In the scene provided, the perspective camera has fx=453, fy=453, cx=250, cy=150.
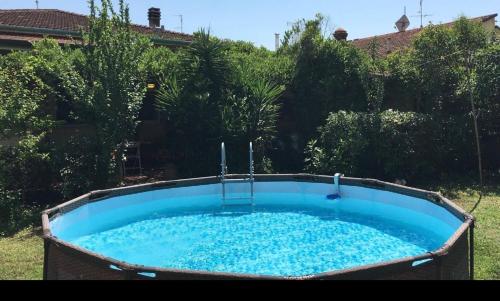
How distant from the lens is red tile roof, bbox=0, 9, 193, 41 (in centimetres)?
1869

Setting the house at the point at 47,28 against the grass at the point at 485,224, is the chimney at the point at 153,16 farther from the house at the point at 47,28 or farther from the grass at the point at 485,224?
the grass at the point at 485,224

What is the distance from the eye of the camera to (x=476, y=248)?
26.5ft

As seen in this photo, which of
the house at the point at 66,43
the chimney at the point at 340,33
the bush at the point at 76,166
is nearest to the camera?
the bush at the point at 76,166

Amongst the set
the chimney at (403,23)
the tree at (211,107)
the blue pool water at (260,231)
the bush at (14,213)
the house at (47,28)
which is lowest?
the blue pool water at (260,231)

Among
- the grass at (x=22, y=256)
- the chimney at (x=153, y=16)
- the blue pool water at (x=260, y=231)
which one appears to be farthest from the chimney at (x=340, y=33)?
the grass at (x=22, y=256)

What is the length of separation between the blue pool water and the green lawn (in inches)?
24.0

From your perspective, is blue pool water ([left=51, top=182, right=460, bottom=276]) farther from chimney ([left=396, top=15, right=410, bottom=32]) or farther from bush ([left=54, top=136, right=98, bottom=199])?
chimney ([left=396, top=15, right=410, bottom=32])

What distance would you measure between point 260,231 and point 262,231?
49 mm

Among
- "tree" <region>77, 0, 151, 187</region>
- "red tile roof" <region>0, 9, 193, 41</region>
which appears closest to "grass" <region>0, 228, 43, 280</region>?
"tree" <region>77, 0, 151, 187</region>

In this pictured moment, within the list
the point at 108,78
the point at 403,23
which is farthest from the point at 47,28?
the point at 403,23

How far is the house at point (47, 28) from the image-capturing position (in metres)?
16.5

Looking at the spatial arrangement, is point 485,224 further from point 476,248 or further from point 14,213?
point 14,213

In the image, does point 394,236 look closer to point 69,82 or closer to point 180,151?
point 180,151
